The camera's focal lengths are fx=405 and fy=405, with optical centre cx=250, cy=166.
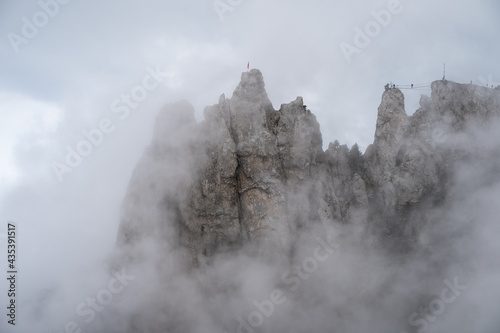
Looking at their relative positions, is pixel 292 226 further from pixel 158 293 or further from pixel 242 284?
pixel 158 293

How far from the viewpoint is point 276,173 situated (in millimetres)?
53625

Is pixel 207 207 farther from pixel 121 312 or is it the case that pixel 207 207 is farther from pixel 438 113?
pixel 438 113

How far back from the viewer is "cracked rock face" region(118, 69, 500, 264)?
5328 cm

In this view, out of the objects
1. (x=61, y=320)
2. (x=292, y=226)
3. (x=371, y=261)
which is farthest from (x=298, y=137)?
(x=61, y=320)

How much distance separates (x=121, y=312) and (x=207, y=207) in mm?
17354

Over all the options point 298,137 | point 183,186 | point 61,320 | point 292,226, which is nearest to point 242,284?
point 292,226

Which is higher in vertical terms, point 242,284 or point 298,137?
point 298,137

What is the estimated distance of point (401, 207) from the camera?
180 ft

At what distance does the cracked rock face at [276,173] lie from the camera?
5328 centimetres

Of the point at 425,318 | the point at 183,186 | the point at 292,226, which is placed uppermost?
the point at 183,186

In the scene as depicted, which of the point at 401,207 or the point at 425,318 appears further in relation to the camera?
the point at 401,207

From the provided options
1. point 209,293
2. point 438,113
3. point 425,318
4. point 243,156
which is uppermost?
point 438,113

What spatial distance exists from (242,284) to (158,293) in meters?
11.1

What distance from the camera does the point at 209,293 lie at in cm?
5278
